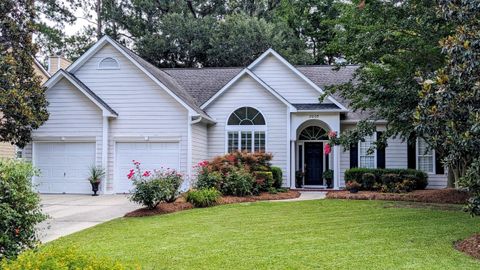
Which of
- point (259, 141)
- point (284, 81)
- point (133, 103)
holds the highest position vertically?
point (284, 81)

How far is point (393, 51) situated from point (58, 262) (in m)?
11.3

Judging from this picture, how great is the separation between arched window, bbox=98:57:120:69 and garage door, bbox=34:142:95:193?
3178 millimetres

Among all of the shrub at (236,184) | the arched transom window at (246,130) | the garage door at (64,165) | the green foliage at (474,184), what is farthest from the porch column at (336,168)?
the green foliage at (474,184)

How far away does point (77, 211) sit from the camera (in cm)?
1383

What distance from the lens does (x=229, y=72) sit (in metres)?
24.6

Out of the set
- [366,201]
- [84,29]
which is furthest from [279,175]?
[84,29]

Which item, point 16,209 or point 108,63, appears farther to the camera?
point 108,63

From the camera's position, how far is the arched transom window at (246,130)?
67.9ft

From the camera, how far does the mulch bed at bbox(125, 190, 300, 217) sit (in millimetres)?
13000

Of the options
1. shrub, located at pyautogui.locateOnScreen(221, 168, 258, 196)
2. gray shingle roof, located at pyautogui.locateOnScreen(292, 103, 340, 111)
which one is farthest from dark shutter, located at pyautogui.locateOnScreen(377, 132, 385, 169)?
shrub, located at pyautogui.locateOnScreen(221, 168, 258, 196)

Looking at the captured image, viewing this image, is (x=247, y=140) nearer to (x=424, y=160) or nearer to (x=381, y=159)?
(x=381, y=159)

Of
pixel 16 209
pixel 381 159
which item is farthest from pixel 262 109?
pixel 16 209

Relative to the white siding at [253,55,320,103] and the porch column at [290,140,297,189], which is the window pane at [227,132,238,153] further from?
the white siding at [253,55,320,103]

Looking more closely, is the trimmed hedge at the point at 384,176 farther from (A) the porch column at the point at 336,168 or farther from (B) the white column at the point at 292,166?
(B) the white column at the point at 292,166
